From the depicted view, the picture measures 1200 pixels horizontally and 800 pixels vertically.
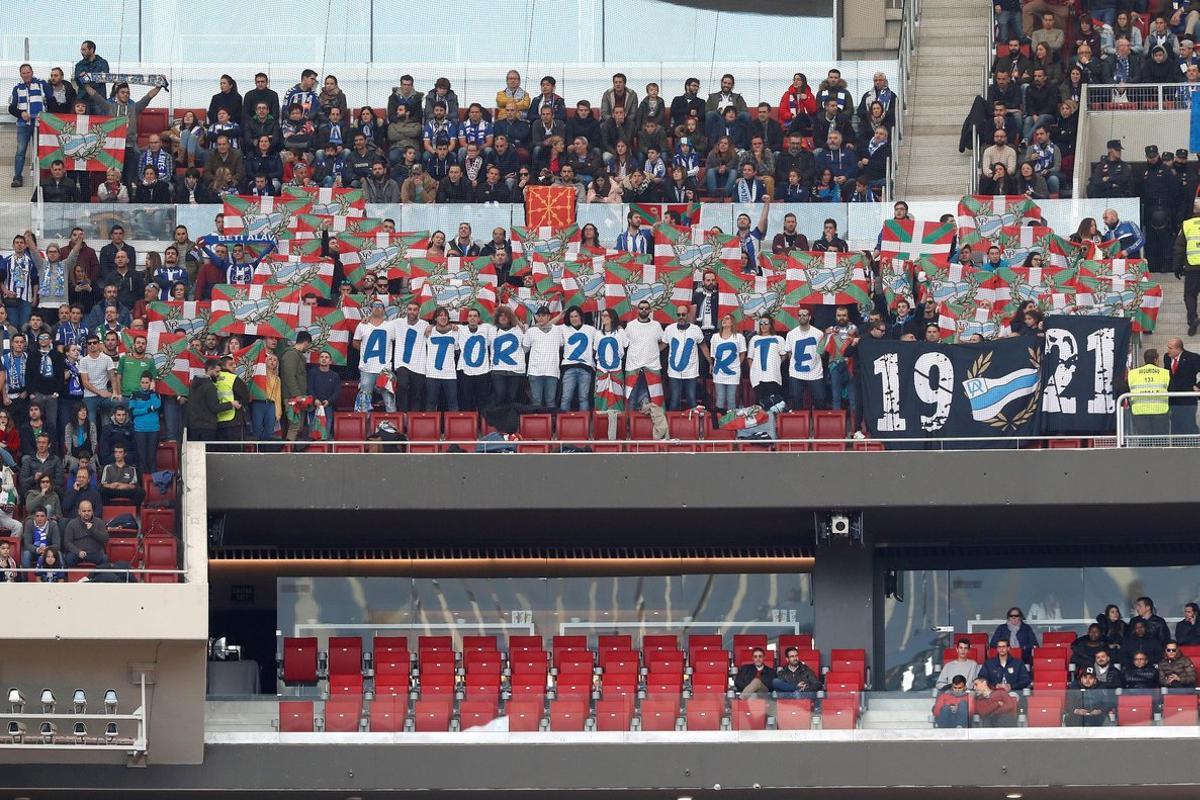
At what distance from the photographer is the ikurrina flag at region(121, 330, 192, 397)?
24203 millimetres

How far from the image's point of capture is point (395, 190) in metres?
28.6

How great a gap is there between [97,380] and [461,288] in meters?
4.01

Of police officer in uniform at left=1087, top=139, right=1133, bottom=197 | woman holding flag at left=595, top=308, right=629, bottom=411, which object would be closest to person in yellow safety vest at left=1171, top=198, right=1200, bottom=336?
police officer in uniform at left=1087, top=139, right=1133, bottom=197

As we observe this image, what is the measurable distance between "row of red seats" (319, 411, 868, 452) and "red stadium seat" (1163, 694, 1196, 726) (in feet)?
13.4

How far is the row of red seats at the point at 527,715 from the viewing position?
898 inches

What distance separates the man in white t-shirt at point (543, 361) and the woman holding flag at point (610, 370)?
17.1 inches

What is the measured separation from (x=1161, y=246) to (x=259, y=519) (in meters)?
10.3

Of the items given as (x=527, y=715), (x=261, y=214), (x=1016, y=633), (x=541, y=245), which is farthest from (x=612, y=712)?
(x=261, y=214)

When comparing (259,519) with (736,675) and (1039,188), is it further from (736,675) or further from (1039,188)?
(1039,188)

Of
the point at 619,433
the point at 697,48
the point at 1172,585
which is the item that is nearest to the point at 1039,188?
the point at 1172,585

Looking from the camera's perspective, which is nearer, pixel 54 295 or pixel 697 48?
pixel 54 295

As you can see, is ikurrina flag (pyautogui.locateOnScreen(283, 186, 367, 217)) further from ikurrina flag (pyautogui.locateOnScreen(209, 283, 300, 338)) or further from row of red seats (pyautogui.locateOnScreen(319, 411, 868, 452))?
row of red seats (pyautogui.locateOnScreen(319, 411, 868, 452))

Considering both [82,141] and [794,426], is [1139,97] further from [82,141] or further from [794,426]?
[82,141]

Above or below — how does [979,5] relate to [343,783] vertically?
above
